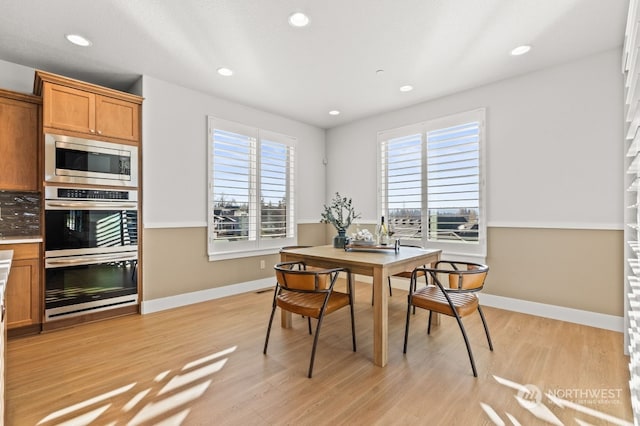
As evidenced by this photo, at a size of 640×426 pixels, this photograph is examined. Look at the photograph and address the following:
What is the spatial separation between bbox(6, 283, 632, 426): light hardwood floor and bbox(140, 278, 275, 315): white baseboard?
1.28ft

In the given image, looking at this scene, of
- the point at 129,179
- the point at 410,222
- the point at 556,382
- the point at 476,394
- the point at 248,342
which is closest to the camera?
the point at 476,394

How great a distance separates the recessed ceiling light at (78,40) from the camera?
2.67 metres

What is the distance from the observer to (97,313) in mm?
3193

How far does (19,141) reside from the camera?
297 cm

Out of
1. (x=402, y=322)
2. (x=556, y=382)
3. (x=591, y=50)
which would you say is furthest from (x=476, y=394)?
(x=591, y=50)

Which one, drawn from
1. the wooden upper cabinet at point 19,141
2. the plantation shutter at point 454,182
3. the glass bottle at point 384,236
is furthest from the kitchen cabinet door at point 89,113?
the plantation shutter at point 454,182

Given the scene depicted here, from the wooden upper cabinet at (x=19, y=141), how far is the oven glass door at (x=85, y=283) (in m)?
0.87

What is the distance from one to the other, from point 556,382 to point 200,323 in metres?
3.05

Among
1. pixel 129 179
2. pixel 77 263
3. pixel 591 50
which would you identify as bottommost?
pixel 77 263

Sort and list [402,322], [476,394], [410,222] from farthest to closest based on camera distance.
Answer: [410,222] → [402,322] → [476,394]

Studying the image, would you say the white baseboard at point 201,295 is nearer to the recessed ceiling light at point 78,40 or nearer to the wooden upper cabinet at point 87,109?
the wooden upper cabinet at point 87,109

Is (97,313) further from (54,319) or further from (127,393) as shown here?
(127,393)

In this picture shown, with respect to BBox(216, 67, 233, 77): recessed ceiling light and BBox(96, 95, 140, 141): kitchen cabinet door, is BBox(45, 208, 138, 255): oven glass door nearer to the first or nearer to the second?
BBox(96, 95, 140, 141): kitchen cabinet door

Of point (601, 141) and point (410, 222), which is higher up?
point (601, 141)
